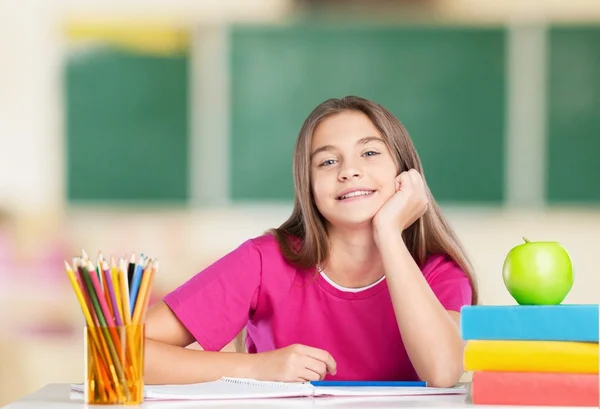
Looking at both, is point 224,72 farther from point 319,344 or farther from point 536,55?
point 319,344

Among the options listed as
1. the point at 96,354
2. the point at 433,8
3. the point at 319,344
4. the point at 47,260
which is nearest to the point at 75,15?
the point at 47,260

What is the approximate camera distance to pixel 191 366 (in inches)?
68.2

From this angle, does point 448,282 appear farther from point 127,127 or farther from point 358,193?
point 127,127

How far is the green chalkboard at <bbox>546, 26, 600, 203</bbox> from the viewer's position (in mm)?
5414

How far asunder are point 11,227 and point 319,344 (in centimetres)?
385

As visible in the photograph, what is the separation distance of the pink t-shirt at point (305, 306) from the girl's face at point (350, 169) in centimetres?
15

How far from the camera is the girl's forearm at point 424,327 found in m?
1.64

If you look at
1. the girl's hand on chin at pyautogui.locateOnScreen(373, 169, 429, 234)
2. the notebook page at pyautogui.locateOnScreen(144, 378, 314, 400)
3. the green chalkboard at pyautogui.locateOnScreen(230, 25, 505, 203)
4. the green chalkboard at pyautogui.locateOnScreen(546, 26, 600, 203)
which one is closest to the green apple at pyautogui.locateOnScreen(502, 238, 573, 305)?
the notebook page at pyautogui.locateOnScreen(144, 378, 314, 400)

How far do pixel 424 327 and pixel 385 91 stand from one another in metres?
3.86

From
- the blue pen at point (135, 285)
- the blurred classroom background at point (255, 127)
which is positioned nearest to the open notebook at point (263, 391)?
the blue pen at point (135, 285)

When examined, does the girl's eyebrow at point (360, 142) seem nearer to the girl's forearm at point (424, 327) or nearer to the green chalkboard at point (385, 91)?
the girl's forearm at point (424, 327)

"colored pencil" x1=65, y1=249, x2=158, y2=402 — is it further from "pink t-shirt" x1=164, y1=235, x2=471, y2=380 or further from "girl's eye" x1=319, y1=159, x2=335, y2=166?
"girl's eye" x1=319, y1=159, x2=335, y2=166

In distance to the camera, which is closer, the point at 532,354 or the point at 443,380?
the point at 532,354

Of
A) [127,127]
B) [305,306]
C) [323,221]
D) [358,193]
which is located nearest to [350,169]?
[358,193]
